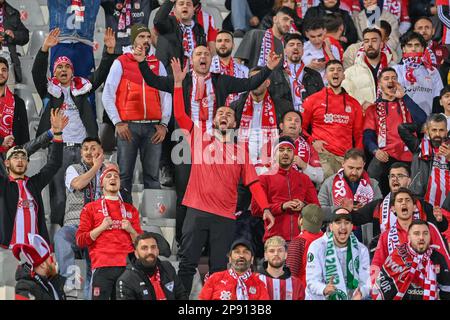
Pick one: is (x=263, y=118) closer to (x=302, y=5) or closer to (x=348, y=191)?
(x=348, y=191)

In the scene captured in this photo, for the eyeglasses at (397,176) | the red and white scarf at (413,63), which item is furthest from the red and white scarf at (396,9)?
the eyeglasses at (397,176)

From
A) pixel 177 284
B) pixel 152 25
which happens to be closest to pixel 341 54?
pixel 152 25

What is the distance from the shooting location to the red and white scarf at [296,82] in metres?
19.5

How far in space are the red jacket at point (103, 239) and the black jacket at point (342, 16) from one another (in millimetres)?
4476

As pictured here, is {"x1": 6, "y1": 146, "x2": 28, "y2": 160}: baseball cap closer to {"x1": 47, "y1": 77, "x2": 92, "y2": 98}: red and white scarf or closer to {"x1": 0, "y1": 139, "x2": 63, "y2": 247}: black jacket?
{"x1": 0, "y1": 139, "x2": 63, "y2": 247}: black jacket

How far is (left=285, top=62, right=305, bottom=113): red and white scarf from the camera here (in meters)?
19.5

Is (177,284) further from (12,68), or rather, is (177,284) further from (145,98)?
(12,68)

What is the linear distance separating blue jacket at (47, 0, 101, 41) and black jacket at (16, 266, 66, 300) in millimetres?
4212

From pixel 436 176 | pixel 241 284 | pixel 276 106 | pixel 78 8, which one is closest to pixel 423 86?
pixel 436 176

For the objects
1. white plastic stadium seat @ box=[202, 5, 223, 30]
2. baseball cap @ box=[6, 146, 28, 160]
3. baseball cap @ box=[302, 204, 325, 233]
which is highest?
white plastic stadium seat @ box=[202, 5, 223, 30]

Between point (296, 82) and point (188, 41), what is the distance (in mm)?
1178

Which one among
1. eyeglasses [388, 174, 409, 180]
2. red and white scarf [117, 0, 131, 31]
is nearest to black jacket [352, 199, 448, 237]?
eyeglasses [388, 174, 409, 180]
